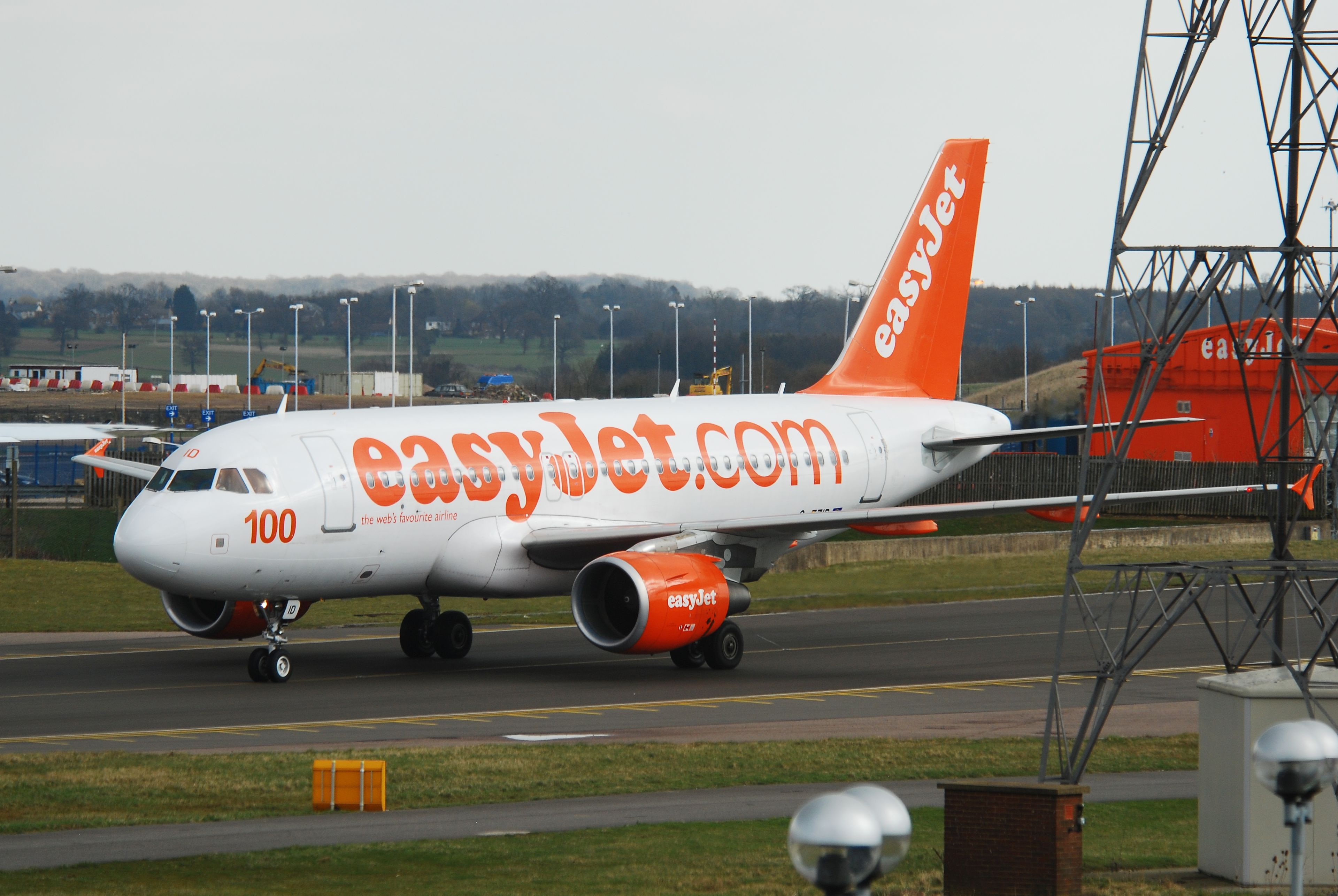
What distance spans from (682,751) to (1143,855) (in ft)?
25.8

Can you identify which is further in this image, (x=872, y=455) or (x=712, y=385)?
(x=712, y=385)

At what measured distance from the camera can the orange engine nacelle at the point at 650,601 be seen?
30.8 metres

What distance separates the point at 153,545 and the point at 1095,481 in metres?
47.3

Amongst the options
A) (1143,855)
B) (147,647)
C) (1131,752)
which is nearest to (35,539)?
(147,647)

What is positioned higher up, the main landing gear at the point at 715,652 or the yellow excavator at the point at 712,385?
the yellow excavator at the point at 712,385

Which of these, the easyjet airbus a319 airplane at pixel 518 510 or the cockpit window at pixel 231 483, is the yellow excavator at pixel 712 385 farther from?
the cockpit window at pixel 231 483

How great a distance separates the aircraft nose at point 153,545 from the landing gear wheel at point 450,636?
6942 mm

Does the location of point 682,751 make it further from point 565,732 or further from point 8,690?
point 8,690

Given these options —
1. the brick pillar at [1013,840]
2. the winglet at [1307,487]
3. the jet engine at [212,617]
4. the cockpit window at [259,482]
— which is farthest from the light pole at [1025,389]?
the brick pillar at [1013,840]

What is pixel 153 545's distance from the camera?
2920 cm

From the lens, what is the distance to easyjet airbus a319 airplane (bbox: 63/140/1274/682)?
30297mm

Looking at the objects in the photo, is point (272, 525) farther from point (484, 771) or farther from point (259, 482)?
point (484, 771)

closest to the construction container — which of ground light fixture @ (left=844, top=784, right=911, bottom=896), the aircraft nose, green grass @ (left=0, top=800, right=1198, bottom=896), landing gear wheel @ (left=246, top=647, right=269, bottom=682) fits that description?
green grass @ (left=0, top=800, right=1198, bottom=896)

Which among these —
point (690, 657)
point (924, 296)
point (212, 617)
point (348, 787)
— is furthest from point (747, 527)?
point (348, 787)
